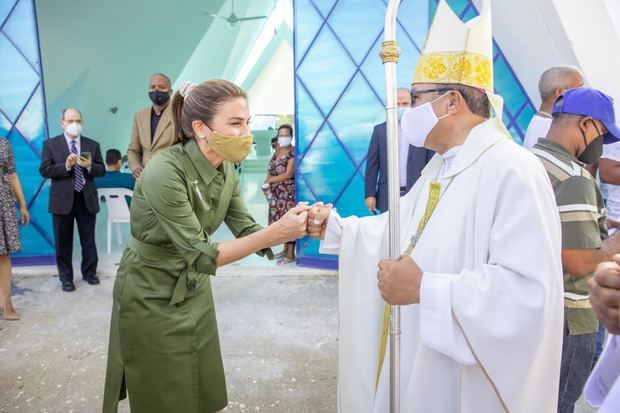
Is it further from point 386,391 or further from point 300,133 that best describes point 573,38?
point 386,391

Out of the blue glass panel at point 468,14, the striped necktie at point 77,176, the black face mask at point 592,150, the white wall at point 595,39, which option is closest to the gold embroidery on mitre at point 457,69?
the black face mask at point 592,150

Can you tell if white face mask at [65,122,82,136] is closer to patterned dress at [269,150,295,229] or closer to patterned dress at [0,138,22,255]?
patterned dress at [0,138,22,255]

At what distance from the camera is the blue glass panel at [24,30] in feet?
15.1

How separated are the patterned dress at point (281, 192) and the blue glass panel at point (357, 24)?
1.44 meters

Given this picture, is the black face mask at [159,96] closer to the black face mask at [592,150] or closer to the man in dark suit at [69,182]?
the man in dark suit at [69,182]

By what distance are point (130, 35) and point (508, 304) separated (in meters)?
9.25

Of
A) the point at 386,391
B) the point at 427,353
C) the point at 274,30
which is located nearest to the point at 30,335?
the point at 386,391

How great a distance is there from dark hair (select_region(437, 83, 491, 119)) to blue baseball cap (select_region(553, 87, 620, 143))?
48 cm

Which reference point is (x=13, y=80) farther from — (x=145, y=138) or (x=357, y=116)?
(x=357, y=116)

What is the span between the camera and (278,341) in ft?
10.7

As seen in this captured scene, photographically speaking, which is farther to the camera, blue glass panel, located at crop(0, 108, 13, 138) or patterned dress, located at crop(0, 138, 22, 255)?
blue glass panel, located at crop(0, 108, 13, 138)

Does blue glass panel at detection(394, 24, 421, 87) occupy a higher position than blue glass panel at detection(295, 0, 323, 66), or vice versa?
blue glass panel at detection(295, 0, 323, 66)

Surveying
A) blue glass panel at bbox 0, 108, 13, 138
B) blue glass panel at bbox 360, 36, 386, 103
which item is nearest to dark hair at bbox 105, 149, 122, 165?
blue glass panel at bbox 0, 108, 13, 138

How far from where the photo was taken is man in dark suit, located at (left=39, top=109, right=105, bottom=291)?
4207mm
